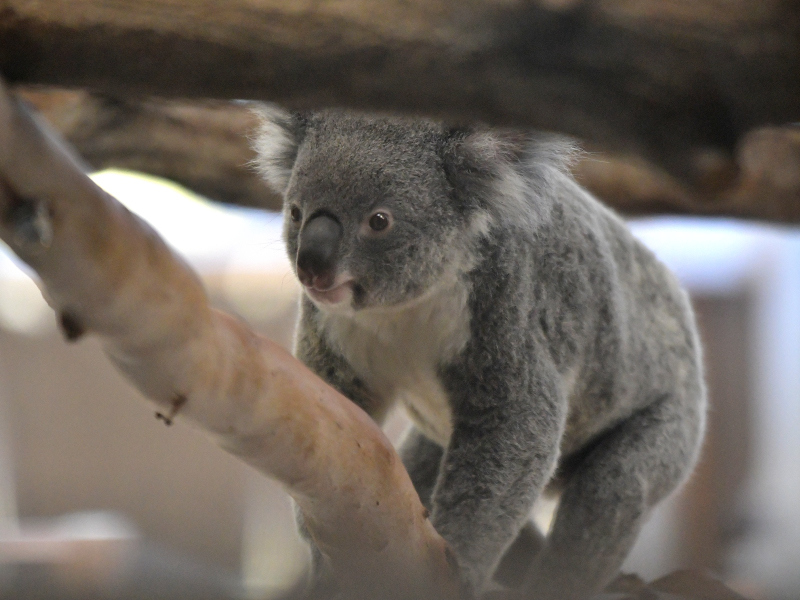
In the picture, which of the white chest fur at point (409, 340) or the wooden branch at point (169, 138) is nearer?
the white chest fur at point (409, 340)

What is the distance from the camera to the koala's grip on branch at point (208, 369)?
3.16 ft

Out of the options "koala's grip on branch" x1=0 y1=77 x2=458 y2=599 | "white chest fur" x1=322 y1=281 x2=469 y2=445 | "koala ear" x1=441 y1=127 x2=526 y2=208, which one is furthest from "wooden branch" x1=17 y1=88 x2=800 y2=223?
"koala's grip on branch" x1=0 y1=77 x2=458 y2=599

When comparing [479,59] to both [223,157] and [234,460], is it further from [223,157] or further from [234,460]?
[234,460]

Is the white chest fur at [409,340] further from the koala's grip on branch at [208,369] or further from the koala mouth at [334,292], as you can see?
the koala's grip on branch at [208,369]

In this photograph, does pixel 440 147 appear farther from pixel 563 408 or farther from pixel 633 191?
pixel 633 191

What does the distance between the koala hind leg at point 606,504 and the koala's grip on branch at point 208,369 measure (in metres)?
0.72

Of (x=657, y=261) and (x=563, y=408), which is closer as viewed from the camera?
(x=563, y=408)

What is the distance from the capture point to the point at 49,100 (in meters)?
2.99

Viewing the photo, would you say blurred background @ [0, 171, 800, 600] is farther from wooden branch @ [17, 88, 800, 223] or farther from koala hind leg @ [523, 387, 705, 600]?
koala hind leg @ [523, 387, 705, 600]

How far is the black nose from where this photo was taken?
1.86m

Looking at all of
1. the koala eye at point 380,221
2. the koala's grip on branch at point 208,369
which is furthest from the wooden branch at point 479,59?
the koala eye at point 380,221

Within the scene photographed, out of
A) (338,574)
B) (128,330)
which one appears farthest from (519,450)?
(128,330)

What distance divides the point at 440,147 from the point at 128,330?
121 cm

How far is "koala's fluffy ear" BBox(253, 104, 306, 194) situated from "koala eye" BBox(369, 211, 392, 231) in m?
0.36
